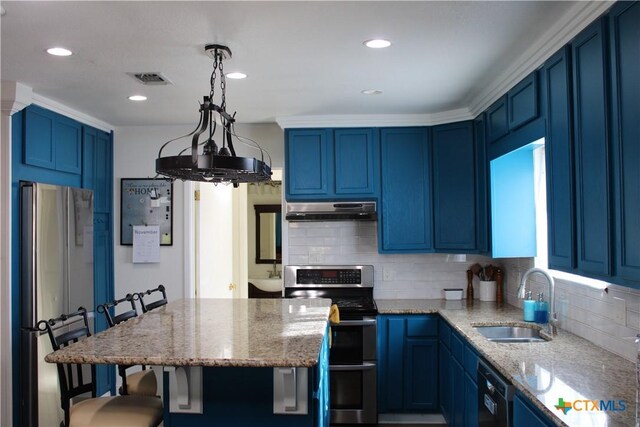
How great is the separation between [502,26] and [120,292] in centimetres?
387

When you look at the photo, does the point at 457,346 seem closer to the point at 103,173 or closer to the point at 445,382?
the point at 445,382

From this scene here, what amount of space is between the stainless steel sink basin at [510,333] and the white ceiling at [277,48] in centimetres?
156

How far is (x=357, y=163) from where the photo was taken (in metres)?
4.36

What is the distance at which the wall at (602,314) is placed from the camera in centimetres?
233

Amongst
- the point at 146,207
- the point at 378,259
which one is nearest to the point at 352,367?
the point at 378,259

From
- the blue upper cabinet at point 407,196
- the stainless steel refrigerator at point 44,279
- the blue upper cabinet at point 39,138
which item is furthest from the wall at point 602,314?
the blue upper cabinet at point 39,138

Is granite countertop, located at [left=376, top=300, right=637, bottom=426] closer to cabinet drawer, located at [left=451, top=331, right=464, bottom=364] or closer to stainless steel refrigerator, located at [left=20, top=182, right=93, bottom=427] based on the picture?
cabinet drawer, located at [left=451, top=331, right=464, bottom=364]

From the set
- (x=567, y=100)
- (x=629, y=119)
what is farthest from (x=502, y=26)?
(x=629, y=119)

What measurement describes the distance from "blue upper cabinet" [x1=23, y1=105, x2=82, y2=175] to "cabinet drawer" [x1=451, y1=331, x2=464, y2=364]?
303 centimetres

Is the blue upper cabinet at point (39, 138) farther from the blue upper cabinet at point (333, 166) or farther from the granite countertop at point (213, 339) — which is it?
the blue upper cabinet at point (333, 166)

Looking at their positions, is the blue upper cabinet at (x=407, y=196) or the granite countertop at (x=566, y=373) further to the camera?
the blue upper cabinet at (x=407, y=196)

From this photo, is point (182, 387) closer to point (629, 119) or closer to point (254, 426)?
point (254, 426)

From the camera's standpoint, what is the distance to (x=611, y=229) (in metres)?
1.99

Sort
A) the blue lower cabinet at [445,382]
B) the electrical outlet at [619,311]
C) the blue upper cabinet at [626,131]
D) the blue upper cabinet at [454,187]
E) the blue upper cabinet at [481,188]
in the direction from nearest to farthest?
the blue upper cabinet at [626,131] → the electrical outlet at [619,311] → the blue lower cabinet at [445,382] → the blue upper cabinet at [481,188] → the blue upper cabinet at [454,187]
